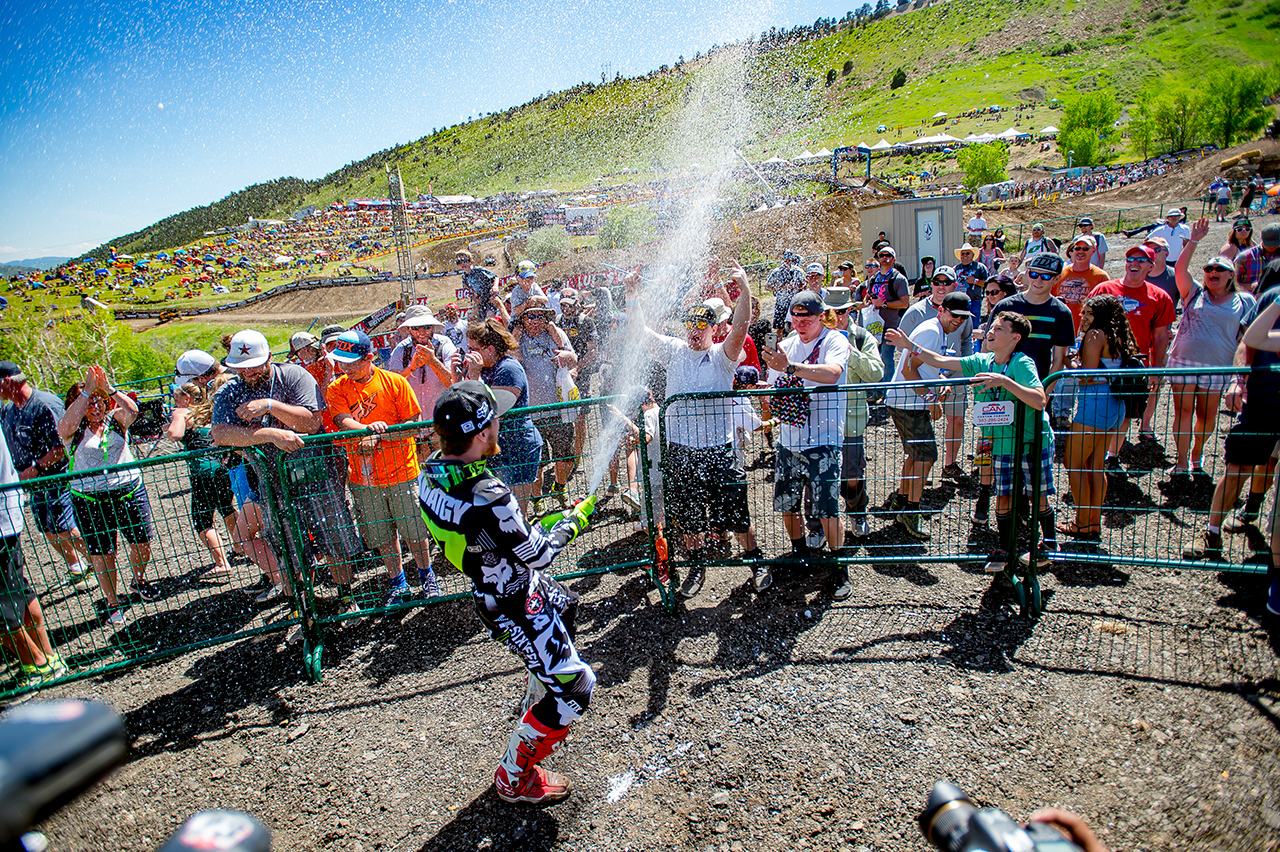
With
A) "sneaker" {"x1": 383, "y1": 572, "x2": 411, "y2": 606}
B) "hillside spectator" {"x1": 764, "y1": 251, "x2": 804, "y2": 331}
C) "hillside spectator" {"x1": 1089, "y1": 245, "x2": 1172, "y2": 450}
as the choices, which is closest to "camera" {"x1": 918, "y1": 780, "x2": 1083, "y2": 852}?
"sneaker" {"x1": 383, "y1": 572, "x2": 411, "y2": 606}

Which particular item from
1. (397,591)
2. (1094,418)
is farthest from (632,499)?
(1094,418)

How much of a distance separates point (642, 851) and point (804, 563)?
91.2 inches

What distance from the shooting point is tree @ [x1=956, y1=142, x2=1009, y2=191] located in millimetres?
59188

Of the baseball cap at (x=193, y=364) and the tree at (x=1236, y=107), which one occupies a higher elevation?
the tree at (x=1236, y=107)

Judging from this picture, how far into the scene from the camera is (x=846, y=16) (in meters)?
160

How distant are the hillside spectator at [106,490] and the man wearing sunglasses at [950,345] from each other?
6.69 meters

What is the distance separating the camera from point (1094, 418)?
470 cm

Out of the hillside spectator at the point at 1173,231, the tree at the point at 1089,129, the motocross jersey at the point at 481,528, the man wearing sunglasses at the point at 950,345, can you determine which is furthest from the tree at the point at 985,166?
the motocross jersey at the point at 481,528

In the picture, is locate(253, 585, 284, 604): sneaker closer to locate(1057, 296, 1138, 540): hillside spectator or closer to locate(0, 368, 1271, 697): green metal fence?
locate(0, 368, 1271, 697): green metal fence

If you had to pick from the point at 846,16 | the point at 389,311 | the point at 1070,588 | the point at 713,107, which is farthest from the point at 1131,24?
the point at 1070,588

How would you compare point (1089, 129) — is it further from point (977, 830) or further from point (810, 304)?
point (977, 830)

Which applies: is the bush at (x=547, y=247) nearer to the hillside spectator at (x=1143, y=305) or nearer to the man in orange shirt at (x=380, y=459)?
the hillside spectator at (x=1143, y=305)

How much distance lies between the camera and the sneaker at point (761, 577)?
4.84 m

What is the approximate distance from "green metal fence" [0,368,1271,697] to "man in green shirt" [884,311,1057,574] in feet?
0.32
